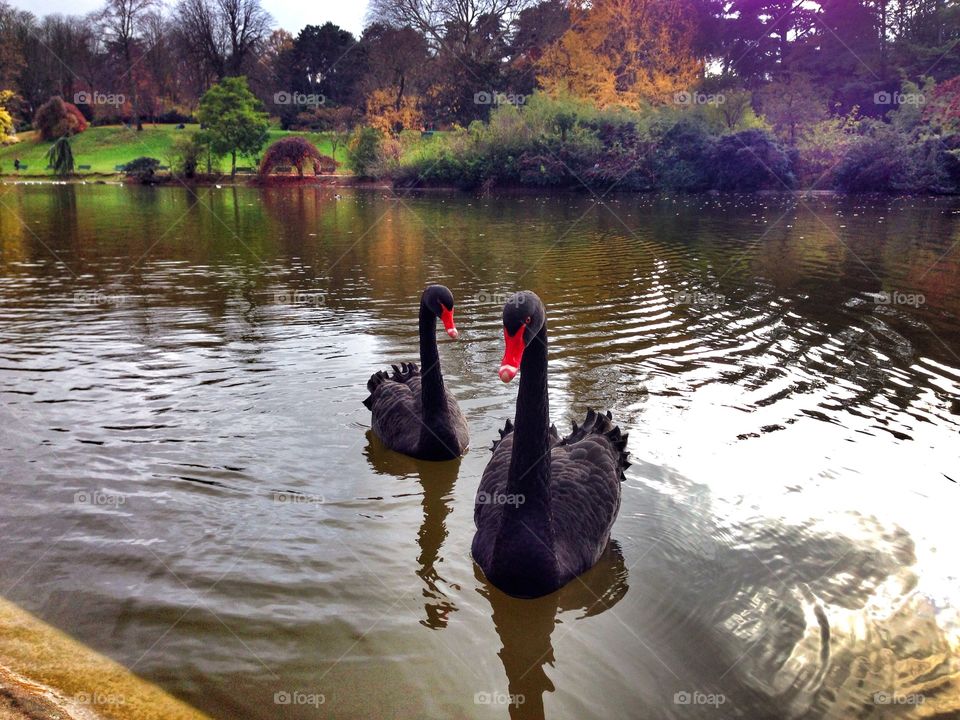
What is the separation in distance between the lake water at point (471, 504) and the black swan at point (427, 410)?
145 mm

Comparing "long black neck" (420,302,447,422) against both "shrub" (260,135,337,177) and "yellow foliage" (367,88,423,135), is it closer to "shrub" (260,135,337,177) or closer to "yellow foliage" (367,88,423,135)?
"shrub" (260,135,337,177)

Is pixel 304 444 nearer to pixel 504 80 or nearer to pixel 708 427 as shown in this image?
pixel 708 427

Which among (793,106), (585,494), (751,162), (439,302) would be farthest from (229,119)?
(585,494)

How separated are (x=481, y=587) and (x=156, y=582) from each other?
1.44m

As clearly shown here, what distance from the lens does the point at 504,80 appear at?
38406mm

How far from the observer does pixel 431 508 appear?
4.16m

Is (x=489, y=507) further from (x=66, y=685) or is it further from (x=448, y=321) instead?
(x=66, y=685)

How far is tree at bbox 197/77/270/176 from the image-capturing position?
118ft

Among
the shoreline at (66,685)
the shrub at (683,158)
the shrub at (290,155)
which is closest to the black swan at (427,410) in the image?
the shoreline at (66,685)

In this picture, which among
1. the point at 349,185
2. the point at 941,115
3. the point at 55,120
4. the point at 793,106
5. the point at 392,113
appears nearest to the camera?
the point at 941,115

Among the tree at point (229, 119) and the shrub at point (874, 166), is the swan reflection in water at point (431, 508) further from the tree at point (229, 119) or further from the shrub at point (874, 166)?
the tree at point (229, 119)

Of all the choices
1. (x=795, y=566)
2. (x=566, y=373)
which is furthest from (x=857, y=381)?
(x=795, y=566)

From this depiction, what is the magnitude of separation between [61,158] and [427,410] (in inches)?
1628

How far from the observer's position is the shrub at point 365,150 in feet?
113
